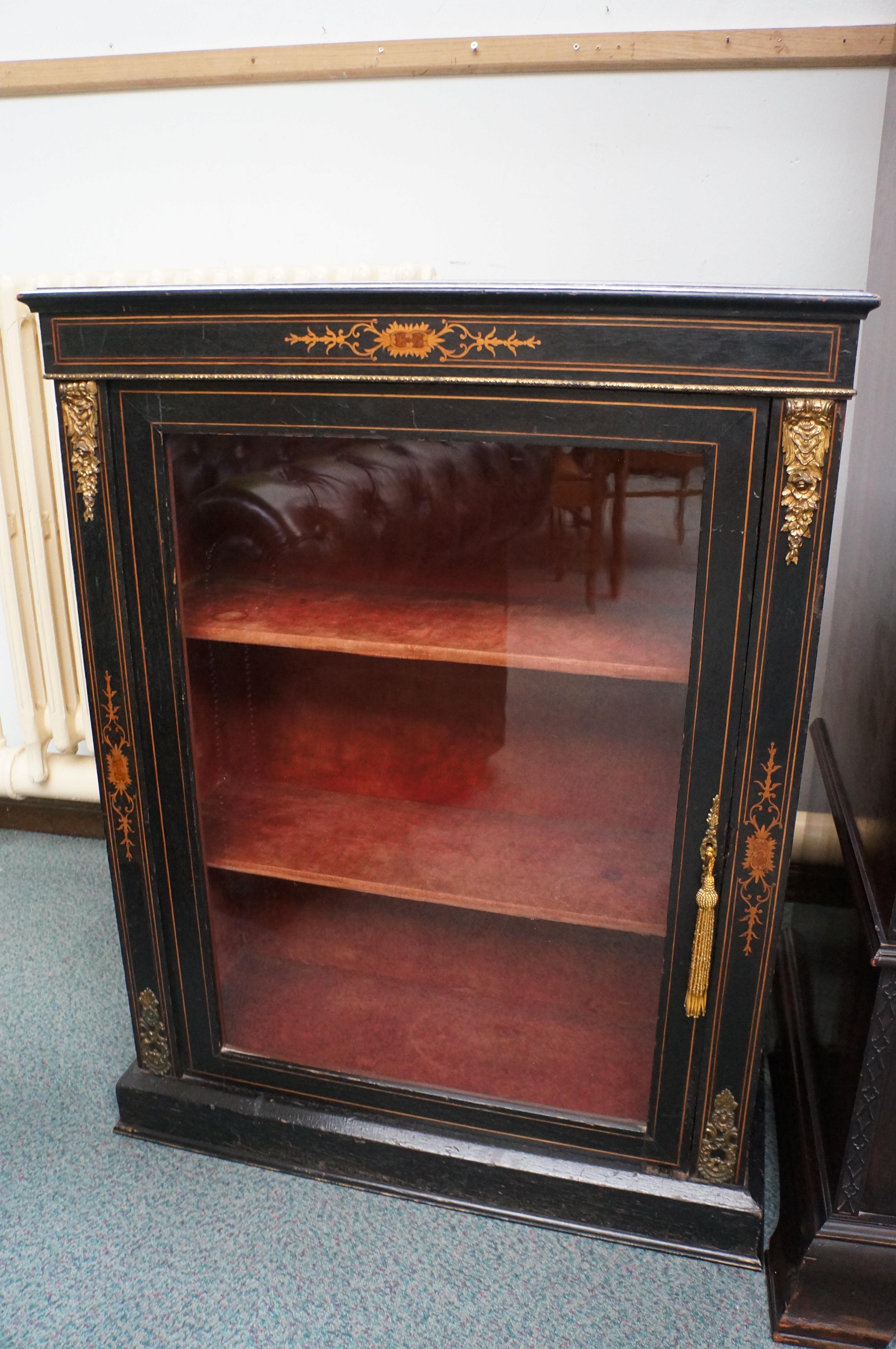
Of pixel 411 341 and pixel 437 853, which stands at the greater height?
pixel 411 341

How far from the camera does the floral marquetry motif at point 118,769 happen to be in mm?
1158

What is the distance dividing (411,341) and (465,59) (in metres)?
0.85

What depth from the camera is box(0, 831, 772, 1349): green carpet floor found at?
1.09 meters

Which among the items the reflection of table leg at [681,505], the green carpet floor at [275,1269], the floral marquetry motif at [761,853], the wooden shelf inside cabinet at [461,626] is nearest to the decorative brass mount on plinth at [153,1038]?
the green carpet floor at [275,1269]

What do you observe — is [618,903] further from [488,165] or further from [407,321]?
[488,165]

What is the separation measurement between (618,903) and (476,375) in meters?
0.64

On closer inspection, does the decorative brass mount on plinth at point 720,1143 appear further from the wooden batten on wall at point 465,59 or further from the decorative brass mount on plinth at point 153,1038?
the wooden batten on wall at point 465,59

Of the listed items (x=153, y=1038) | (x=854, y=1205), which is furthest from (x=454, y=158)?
(x=854, y=1205)

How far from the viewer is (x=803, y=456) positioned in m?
0.88

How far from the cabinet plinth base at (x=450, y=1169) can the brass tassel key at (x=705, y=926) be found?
0.88 ft

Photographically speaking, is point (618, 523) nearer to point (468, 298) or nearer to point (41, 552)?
point (468, 298)

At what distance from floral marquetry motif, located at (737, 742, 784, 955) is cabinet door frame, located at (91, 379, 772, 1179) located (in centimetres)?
2

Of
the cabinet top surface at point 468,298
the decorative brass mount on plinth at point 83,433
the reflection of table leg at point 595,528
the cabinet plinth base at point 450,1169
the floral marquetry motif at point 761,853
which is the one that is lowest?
the cabinet plinth base at point 450,1169

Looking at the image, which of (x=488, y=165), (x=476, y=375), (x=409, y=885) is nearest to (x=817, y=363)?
(x=476, y=375)
